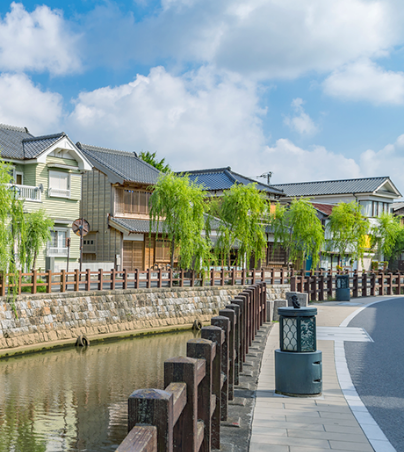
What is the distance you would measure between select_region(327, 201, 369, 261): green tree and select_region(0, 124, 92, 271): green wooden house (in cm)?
2442

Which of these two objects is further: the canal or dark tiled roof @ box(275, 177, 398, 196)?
dark tiled roof @ box(275, 177, 398, 196)

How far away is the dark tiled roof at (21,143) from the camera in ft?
90.4

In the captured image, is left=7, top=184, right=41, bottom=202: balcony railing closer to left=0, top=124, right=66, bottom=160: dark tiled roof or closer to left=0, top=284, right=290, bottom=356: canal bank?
left=0, top=124, right=66, bottom=160: dark tiled roof

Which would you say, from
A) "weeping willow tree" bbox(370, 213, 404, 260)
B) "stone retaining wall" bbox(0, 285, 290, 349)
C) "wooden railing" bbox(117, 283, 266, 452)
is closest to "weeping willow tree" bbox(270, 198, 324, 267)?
"stone retaining wall" bbox(0, 285, 290, 349)

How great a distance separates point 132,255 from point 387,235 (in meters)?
28.8

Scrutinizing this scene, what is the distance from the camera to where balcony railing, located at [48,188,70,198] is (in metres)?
28.4

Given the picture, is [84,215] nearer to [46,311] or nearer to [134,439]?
[46,311]

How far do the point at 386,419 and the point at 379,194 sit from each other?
4813cm

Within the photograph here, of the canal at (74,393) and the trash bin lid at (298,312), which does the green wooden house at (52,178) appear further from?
the trash bin lid at (298,312)

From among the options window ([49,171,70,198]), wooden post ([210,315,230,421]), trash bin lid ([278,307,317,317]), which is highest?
window ([49,171,70,198])

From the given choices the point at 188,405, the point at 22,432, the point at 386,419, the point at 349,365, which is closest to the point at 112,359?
the point at 22,432

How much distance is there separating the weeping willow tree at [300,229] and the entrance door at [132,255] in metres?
10.9

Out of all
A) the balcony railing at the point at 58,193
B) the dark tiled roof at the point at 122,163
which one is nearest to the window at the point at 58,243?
the balcony railing at the point at 58,193

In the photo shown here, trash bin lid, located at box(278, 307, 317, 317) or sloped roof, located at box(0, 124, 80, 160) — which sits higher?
sloped roof, located at box(0, 124, 80, 160)
